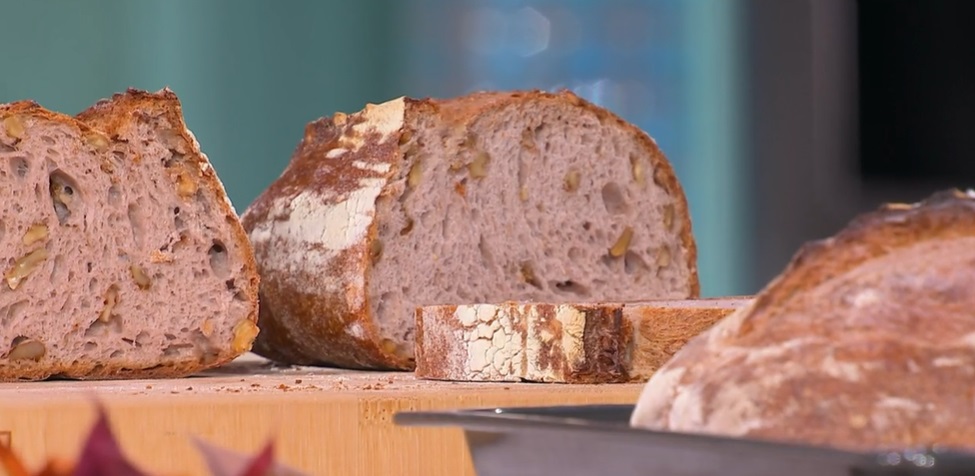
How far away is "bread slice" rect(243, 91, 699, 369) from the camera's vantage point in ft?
8.21

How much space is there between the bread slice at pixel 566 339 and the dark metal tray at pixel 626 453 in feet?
3.60

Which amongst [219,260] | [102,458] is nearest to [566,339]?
[219,260]

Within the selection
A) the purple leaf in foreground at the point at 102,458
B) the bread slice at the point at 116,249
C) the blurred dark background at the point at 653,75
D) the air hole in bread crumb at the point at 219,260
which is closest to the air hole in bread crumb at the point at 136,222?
the bread slice at the point at 116,249

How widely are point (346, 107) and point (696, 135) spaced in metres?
1.52

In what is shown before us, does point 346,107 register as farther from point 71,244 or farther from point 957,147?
point 71,244

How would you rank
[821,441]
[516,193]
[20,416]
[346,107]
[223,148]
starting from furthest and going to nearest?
[346,107] < [223,148] < [516,193] < [20,416] < [821,441]

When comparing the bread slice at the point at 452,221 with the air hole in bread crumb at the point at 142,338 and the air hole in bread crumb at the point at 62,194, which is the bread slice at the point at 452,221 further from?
the air hole in bread crumb at the point at 62,194

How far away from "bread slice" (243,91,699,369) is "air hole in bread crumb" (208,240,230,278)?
6.7 inches

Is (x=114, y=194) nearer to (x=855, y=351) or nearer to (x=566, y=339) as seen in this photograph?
(x=566, y=339)

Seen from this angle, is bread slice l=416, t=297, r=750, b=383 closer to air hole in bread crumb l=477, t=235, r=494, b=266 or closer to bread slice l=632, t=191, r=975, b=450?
air hole in bread crumb l=477, t=235, r=494, b=266

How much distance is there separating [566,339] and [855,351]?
1.22 m

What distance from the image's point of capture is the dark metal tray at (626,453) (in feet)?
2.07

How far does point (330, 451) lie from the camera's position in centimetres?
162

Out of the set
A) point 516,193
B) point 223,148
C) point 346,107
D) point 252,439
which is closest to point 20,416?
point 252,439
